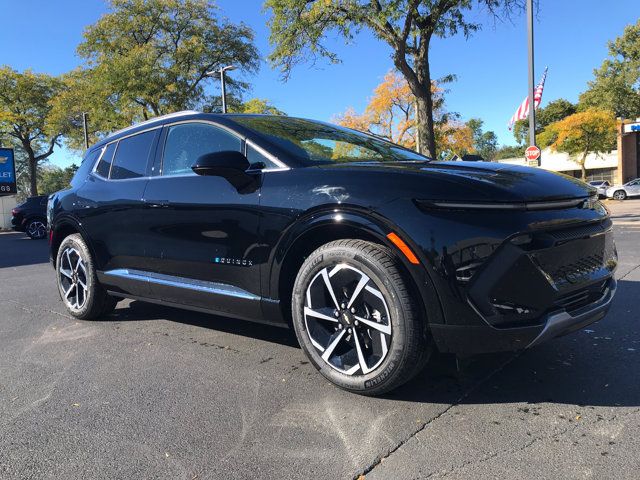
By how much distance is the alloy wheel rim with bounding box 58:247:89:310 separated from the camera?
4.66 metres

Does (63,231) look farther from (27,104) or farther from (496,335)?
(27,104)

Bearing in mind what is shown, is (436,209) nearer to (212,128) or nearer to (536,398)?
(536,398)

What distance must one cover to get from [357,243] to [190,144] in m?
1.71

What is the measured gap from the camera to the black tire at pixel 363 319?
2572mm

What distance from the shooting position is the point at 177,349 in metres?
3.83

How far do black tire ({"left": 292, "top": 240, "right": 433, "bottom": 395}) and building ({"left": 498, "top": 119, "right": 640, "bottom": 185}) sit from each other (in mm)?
35751

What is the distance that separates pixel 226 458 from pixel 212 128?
87.8 inches

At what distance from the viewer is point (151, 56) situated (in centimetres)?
2289

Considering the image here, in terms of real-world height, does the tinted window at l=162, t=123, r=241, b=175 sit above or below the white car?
above

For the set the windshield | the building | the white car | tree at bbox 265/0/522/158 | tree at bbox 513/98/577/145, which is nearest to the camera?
the windshield

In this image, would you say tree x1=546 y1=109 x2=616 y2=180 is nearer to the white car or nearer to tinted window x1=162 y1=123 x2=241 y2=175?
the white car

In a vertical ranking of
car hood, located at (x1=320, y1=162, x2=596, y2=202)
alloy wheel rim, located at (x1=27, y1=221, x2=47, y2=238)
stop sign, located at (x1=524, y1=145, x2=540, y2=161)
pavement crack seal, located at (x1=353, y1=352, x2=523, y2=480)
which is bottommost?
pavement crack seal, located at (x1=353, y1=352, x2=523, y2=480)

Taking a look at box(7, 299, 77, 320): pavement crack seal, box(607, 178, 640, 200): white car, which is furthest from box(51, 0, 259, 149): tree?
box(607, 178, 640, 200): white car

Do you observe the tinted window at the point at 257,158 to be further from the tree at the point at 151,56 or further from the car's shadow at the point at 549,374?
the tree at the point at 151,56
